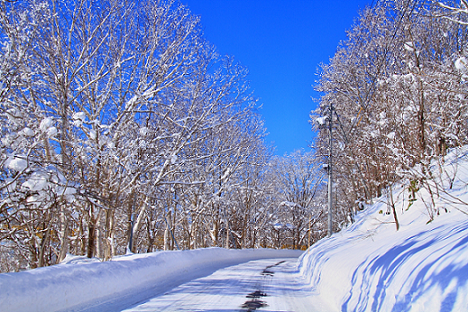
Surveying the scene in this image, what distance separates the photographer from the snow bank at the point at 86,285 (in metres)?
3.81

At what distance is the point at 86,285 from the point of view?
4941 millimetres

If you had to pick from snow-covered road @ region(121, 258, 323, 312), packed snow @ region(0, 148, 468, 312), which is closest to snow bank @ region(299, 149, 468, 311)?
packed snow @ region(0, 148, 468, 312)

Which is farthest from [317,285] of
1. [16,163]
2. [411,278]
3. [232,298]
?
[16,163]

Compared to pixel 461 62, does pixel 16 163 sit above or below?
below

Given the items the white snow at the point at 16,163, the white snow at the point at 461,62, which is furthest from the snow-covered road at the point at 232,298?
the white snow at the point at 461,62

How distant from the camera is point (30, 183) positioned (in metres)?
4.96

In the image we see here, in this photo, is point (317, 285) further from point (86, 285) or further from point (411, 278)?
point (86, 285)

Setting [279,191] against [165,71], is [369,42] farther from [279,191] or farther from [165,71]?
[279,191]

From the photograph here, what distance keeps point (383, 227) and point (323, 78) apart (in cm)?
1586

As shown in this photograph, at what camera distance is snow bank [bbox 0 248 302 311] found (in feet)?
12.5

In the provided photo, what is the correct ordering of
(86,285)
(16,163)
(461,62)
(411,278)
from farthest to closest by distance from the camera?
(461,62) < (86,285) < (16,163) < (411,278)

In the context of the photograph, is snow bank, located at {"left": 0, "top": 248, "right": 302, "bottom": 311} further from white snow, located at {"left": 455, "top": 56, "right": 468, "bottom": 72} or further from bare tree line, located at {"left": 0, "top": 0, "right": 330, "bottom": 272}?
white snow, located at {"left": 455, "top": 56, "right": 468, "bottom": 72}

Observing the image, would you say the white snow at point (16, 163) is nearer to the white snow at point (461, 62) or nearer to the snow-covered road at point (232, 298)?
the snow-covered road at point (232, 298)

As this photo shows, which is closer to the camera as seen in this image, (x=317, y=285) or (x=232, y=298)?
(x=232, y=298)
